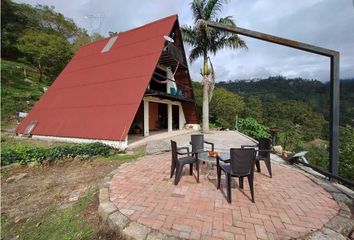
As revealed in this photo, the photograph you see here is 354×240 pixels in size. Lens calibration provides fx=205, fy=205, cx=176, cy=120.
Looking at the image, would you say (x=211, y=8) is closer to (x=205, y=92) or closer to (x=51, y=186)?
(x=205, y=92)

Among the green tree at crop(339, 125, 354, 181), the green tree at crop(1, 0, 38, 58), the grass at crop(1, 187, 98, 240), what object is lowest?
the green tree at crop(339, 125, 354, 181)

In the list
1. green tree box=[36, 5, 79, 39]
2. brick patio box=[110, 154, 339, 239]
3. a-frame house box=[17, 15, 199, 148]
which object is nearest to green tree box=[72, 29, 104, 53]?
green tree box=[36, 5, 79, 39]

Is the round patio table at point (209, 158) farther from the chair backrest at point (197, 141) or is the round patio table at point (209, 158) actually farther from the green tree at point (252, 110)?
the green tree at point (252, 110)

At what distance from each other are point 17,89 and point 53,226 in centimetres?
2111

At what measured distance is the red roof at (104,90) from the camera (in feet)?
28.4

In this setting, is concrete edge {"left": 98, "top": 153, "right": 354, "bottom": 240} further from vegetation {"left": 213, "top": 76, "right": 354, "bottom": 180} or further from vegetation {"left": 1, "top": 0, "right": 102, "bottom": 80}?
vegetation {"left": 1, "top": 0, "right": 102, "bottom": 80}

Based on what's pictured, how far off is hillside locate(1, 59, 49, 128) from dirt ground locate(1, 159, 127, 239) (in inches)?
441

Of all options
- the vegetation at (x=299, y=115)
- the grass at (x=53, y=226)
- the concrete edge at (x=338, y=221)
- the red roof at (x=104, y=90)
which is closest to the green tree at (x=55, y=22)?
the red roof at (x=104, y=90)

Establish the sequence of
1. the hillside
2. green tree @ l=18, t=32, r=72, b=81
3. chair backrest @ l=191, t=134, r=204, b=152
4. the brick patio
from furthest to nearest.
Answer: green tree @ l=18, t=32, r=72, b=81, the hillside, chair backrest @ l=191, t=134, r=204, b=152, the brick patio

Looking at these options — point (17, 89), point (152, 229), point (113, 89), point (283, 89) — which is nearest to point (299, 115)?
point (283, 89)

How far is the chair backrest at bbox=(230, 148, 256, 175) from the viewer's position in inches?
130

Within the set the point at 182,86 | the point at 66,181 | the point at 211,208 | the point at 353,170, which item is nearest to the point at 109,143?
the point at 66,181

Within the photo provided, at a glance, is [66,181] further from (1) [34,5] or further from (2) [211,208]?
(1) [34,5]

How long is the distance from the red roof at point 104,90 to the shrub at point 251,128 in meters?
9.73
